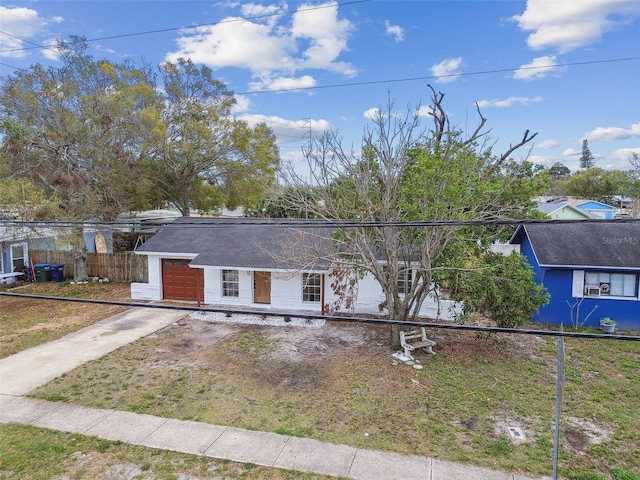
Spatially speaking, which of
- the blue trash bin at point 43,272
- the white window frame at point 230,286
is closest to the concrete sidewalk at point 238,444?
the white window frame at point 230,286

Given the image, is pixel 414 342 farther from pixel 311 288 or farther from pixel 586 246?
pixel 586 246

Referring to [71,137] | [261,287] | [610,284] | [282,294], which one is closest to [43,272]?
[71,137]

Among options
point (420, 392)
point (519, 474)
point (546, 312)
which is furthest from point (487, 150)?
point (519, 474)

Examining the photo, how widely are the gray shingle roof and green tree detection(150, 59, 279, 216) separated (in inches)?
327

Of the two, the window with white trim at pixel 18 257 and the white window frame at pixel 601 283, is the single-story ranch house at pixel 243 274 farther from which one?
the window with white trim at pixel 18 257

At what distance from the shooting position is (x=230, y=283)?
53.6 ft

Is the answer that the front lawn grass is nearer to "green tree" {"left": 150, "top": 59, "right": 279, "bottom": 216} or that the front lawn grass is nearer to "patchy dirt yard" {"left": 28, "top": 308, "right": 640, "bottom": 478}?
"patchy dirt yard" {"left": 28, "top": 308, "right": 640, "bottom": 478}

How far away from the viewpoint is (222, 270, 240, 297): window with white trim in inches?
639

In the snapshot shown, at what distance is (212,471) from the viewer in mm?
6539

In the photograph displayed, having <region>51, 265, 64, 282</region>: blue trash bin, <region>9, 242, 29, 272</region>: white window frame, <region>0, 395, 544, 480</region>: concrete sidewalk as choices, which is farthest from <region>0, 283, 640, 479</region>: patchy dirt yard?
<region>9, 242, 29, 272</region>: white window frame

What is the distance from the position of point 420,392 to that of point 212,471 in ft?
16.1

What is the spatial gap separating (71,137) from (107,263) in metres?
6.19

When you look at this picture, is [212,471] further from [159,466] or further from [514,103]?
[514,103]

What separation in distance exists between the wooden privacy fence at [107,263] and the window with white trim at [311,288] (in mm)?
8950
